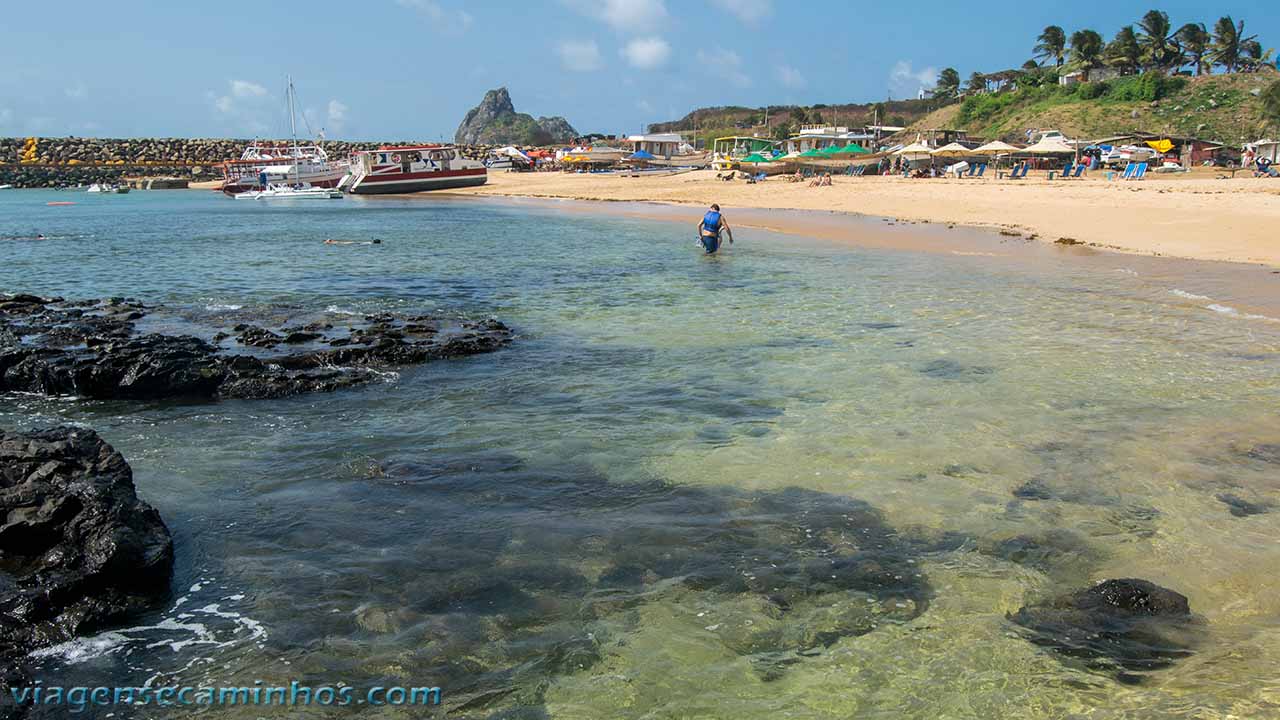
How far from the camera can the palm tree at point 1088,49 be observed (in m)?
90.1

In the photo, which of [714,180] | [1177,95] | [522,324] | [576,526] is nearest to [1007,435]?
[576,526]

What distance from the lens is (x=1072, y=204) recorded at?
32531mm

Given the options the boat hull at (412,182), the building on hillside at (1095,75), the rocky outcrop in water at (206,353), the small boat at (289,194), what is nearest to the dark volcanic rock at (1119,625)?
the rocky outcrop in water at (206,353)

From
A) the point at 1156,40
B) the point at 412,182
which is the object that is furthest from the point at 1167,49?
the point at 412,182

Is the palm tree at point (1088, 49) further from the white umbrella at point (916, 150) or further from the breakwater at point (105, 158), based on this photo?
the breakwater at point (105, 158)

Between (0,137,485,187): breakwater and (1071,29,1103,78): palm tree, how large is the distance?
88410mm

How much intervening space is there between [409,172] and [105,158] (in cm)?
5260

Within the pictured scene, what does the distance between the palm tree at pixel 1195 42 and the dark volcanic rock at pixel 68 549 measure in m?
106

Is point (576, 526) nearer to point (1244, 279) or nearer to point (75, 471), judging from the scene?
point (75, 471)

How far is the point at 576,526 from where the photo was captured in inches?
243

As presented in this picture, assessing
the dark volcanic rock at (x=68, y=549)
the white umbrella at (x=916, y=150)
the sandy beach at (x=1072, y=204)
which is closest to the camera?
the dark volcanic rock at (x=68, y=549)

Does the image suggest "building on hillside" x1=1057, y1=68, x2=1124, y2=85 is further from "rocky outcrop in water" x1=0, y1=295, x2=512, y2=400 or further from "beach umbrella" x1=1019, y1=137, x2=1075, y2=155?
"rocky outcrop in water" x1=0, y1=295, x2=512, y2=400

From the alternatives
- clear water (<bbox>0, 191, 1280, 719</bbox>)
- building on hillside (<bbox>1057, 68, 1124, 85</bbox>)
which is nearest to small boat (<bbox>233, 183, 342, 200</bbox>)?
clear water (<bbox>0, 191, 1280, 719</bbox>)

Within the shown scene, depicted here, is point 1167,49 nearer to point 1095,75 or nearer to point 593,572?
point 1095,75
